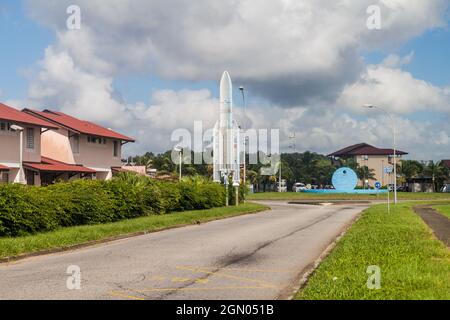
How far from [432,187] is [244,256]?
399 ft

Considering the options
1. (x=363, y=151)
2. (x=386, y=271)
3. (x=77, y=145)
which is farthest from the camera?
(x=363, y=151)

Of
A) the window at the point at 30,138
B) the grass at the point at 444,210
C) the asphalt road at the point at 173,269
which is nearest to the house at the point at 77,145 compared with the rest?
the window at the point at 30,138

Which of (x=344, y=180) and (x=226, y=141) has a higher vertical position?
(x=226, y=141)

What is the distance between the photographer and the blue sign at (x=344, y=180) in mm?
95875

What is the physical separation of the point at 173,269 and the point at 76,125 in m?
32.5

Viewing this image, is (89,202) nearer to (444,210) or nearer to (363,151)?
(444,210)

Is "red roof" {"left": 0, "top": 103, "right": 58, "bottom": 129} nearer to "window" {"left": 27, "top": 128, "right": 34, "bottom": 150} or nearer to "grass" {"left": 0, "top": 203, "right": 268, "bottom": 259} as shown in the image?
"window" {"left": 27, "top": 128, "right": 34, "bottom": 150}

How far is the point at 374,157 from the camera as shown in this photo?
149 metres

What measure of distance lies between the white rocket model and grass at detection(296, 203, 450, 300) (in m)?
27.5

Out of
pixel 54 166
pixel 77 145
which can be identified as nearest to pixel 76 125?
pixel 77 145

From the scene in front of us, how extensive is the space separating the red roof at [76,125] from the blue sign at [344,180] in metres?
56.6

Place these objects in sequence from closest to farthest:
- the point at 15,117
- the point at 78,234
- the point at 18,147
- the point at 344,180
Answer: the point at 78,234 → the point at 15,117 → the point at 18,147 → the point at 344,180

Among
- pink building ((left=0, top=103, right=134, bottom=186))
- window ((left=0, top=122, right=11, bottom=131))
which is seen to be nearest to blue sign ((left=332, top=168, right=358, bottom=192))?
pink building ((left=0, top=103, right=134, bottom=186))

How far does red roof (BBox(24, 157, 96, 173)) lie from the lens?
35009 mm
